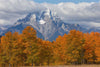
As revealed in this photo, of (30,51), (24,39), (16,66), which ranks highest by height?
(24,39)

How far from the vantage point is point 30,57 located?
54.8 metres

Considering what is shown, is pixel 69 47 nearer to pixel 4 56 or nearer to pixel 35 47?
pixel 35 47

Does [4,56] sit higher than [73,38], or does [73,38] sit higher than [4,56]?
[73,38]

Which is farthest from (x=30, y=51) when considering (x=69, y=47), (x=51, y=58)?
(x=51, y=58)

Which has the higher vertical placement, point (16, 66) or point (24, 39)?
point (24, 39)

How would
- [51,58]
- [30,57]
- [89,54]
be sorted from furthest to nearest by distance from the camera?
[51,58] → [89,54] → [30,57]

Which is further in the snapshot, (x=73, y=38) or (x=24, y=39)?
(x=73, y=38)

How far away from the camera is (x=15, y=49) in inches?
2202

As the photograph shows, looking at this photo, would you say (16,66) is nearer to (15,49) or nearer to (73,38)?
(15,49)

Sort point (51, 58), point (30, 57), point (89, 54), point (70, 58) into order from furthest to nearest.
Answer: point (51, 58) → point (89, 54) → point (70, 58) → point (30, 57)

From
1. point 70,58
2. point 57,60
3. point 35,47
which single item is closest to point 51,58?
point 57,60

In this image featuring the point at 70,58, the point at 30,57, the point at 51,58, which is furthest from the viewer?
the point at 51,58

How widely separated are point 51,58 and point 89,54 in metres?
17.4

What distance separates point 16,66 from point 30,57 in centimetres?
576
